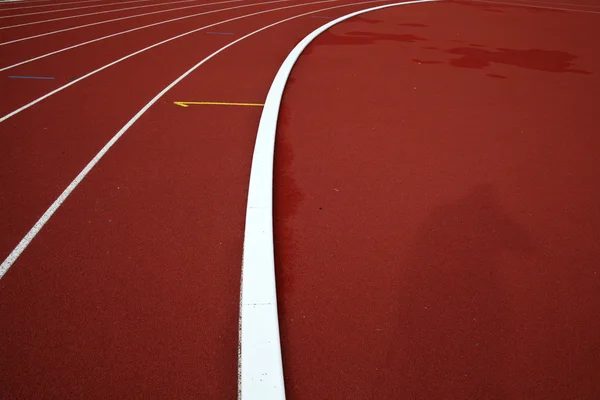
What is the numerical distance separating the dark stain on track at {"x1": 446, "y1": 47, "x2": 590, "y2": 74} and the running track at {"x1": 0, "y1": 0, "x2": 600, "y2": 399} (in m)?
1.07

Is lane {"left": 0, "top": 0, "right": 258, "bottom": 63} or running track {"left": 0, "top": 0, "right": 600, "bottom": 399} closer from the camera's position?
running track {"left": 0, "top": 0, "right": 600, "bottom": 399}

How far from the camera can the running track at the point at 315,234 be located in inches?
87.4

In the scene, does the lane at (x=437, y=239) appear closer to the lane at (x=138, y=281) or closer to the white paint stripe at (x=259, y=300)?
the white paint stripe at (x=259, y=300)

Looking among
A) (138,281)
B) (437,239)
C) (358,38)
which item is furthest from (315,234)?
(358,38)

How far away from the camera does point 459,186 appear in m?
3.84

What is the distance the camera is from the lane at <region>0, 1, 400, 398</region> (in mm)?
2150

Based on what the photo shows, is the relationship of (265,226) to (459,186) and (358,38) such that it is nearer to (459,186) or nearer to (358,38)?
(459,186)

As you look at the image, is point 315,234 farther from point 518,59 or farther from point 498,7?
point 498,7

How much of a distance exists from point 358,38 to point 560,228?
785 centimetres

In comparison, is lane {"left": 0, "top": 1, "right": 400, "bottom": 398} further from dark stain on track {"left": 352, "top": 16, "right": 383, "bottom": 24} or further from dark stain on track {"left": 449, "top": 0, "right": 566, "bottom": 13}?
dark stain on track {"left": 449, "top": 0, "right": 566, "bottom": 13}

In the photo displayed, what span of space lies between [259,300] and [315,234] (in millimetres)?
822

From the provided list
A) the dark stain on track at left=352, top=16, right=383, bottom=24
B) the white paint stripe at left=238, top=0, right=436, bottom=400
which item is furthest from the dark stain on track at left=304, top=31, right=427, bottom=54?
the white paint stripe at left=238, top=0, right=436, bottom=400

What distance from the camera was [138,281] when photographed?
8.79 feet

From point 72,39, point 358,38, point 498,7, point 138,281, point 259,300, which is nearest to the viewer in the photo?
point 259,300
